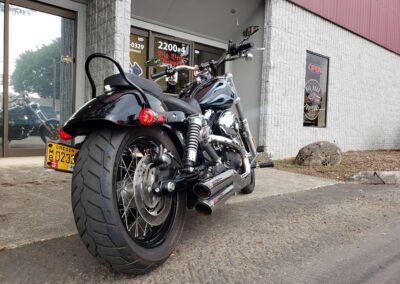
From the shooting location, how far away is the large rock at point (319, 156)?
7.69m

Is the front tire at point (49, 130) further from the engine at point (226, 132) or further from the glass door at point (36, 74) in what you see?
the engine at point (226, 132)

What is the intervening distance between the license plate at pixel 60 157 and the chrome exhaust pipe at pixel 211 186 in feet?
2.82

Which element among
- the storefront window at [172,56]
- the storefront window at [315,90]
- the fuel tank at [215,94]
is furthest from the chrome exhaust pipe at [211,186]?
the storefront window at [315,90]

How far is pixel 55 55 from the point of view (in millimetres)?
6852

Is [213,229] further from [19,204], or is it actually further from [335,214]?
Answer: [19,204]

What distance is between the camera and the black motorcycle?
207 cm

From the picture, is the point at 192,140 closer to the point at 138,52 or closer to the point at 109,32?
the point at 109,32

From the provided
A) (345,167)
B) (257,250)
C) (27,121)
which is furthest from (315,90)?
(257,250)

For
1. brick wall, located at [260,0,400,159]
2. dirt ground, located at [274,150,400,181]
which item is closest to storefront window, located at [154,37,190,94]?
brick wall, located at [260,0,400,159]

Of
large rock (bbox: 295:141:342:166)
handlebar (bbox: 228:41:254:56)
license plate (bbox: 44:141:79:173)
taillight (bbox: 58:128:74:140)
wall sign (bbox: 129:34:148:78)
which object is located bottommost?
large rock (bbox: 295:141:342:166)

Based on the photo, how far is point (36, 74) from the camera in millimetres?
6695

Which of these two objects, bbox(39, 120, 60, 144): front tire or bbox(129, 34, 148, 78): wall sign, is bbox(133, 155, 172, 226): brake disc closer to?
bbox(39, 120, 60, 144): front tire

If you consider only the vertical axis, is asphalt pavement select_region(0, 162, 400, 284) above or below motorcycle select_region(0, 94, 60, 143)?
below

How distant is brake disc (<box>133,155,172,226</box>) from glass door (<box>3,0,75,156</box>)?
4.80 meters
